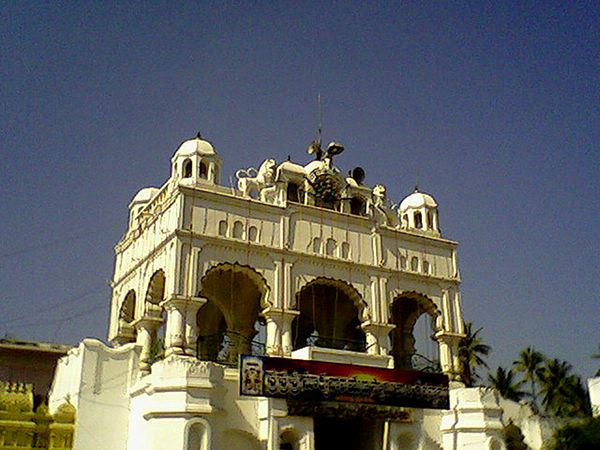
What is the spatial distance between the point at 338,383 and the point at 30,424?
Result: 9.46 m

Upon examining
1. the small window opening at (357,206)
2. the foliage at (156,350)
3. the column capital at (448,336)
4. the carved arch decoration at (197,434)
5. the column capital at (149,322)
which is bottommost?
the carved arch decoration at (197,434)

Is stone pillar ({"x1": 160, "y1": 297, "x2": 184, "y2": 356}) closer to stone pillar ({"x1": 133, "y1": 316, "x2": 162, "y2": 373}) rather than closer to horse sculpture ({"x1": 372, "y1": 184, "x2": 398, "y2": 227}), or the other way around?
stone pillar ({"x1": 133, "y1": 316, "x2": 162, "y2": 373})

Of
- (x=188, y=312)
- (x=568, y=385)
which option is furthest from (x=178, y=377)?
(x=568, y=385)

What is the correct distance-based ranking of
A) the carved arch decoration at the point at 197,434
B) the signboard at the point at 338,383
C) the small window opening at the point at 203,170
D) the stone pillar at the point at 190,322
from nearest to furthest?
the carved arch decoration at the point at 197,434 → the signboard at the point at 338,383 → the stone pillar at the point at 190,322 → the small window opening at the point at 203,170

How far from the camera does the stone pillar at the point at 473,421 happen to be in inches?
906

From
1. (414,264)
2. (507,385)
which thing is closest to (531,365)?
(507,385)

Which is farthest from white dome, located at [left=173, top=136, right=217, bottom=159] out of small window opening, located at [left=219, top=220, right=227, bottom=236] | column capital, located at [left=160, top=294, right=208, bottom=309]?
column capital, located at [left=160, top=294, right=208, bottom=309]

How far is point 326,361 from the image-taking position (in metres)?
21.8

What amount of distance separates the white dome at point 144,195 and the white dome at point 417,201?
10.4 meters

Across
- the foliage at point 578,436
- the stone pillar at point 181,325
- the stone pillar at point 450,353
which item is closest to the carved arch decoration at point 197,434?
the stone pillar at point 181,325

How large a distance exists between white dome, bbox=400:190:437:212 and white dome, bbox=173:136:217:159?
890cm

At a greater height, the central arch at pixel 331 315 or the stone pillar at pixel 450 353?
the central arch at pixel 331 315

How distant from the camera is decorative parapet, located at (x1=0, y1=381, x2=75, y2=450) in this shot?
2075 cm

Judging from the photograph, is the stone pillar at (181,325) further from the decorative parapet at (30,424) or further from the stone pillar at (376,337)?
the stone pillar at (376,337)
